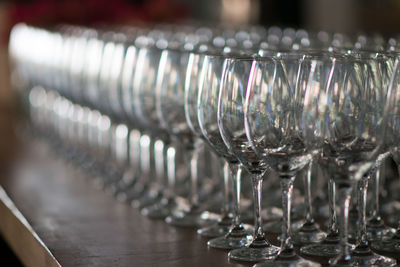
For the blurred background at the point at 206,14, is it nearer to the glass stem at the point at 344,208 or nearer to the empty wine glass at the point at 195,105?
the empty wine glass at the point at 195,105

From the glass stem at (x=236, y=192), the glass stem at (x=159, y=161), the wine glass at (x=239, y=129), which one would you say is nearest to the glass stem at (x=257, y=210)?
the wine glass at (x=239, y=129)

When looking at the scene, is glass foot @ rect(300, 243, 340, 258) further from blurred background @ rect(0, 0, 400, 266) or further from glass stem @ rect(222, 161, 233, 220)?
blurred background @ rect(0, 0, 400, 266)

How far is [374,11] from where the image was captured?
7.45m

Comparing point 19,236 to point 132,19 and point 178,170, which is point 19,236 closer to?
point 178,170

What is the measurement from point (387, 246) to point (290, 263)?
187 mm

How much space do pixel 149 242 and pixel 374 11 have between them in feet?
21.0

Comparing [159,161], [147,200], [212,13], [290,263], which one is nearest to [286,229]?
[290,263]

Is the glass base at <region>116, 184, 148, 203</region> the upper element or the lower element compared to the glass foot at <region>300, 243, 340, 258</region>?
lower

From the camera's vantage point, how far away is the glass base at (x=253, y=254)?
4.05ft

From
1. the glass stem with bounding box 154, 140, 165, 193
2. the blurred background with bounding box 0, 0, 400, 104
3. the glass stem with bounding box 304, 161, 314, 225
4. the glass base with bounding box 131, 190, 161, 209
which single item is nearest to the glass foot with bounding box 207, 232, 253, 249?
the glass stem with bounding box 304, 161, 314, 225

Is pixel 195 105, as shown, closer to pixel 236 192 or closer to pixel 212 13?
pixel 236 192

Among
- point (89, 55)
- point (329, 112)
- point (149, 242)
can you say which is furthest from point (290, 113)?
point (89, 55)

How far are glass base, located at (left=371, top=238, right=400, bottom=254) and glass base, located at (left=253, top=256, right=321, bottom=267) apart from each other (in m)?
0.15

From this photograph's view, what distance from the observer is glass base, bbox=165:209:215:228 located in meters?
1.53
